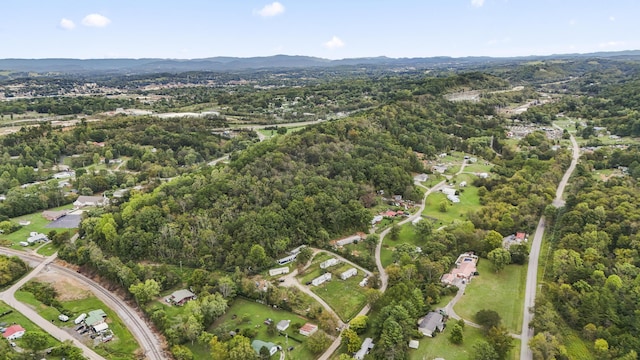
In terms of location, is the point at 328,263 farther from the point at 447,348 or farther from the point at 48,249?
the point at 48,249

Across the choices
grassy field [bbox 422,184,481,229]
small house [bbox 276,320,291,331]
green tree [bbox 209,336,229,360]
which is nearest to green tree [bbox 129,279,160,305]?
green tree [bbox 209,336,229,360]

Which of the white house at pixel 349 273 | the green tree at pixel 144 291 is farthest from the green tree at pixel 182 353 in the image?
the white house at pixel 349 273

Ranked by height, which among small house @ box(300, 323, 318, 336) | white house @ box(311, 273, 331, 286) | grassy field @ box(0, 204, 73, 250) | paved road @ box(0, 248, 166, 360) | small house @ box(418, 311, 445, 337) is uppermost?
grassy field @ box(0, 204, 73, 250)

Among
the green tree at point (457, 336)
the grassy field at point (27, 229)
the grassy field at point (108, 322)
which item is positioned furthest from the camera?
the grassy field at point (27, 229)

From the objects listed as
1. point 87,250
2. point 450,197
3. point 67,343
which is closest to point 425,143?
point 450,197

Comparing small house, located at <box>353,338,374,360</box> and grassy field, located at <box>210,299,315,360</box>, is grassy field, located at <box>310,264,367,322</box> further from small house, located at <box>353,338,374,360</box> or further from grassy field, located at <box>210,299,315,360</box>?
small house, located at <box>353,338,374,360</box>

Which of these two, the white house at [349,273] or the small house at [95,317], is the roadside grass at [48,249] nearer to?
the small house at [95,317]
